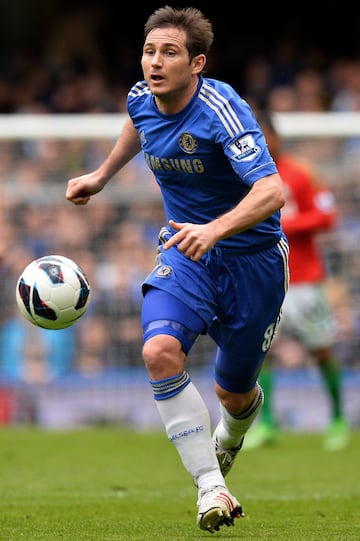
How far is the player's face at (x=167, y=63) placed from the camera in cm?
563

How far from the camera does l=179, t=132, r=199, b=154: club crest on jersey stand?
18.6ft

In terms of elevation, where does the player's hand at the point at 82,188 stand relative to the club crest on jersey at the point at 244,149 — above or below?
below

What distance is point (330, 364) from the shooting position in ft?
35.4

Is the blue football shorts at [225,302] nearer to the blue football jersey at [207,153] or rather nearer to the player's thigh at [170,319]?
the player's thigh at [170,319]

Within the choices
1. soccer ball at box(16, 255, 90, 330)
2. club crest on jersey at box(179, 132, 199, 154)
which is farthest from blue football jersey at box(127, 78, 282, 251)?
soccer ball at box(16, 255, 90, 330)

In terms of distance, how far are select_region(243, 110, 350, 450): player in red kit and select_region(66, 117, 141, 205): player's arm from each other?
14.2 ft

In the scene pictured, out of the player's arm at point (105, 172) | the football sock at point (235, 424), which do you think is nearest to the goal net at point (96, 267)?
the football sock at point (235, 424)

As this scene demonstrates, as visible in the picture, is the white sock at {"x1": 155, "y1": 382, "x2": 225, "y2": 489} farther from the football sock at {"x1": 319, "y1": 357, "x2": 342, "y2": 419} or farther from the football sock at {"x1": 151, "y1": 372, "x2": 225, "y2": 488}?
the football sock at {"x1": 319, "y1": 357, "x2": 342, "y2": 419}

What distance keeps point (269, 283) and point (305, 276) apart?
4879 millimetres

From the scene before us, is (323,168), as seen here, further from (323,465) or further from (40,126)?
(323,465)

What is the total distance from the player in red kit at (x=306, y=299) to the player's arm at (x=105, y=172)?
4329 mm

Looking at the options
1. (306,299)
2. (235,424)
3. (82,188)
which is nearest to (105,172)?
(82,188)

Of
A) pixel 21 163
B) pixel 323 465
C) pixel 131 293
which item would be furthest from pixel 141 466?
pixel 21 163

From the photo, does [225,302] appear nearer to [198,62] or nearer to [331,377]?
[198,62]
